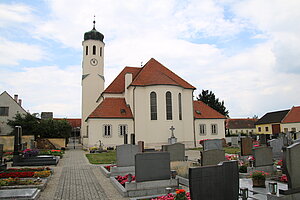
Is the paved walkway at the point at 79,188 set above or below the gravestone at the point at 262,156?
below

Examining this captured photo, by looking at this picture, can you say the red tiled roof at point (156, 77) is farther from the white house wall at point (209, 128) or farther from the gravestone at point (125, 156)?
the gravestone at point (125, 156)

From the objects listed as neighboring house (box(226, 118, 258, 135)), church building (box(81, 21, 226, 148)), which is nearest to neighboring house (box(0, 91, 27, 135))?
church building (box(81, 21, 226, 148))

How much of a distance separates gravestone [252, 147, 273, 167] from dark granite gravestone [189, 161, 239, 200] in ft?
19.4

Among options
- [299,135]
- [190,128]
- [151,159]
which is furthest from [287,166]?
[190,128]

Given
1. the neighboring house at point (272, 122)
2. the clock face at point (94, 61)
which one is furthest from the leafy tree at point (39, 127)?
the neighboring house at point (272, 122)

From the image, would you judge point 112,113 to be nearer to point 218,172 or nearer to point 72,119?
point 218,172

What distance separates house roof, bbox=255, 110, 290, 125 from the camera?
166 ft

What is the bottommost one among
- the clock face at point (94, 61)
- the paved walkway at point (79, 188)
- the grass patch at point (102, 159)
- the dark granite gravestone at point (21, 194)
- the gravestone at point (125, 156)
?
the grass patch at point (102, 159)

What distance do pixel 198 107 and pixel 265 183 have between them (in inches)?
1035

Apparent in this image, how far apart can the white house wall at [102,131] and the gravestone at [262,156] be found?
20.2 meters

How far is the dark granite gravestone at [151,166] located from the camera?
8.70 meters

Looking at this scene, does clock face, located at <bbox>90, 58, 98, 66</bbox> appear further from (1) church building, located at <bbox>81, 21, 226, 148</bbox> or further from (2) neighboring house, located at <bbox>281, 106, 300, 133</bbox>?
(2) neighboring house, located at <bbox>281, 106, 300, 133</bbox>

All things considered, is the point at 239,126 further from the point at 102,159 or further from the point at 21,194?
the point at 21,194

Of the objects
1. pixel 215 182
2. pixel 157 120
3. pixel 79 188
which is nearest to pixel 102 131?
pixel 157 120
